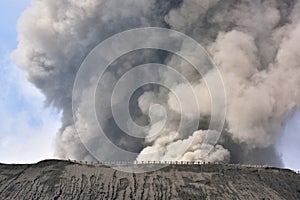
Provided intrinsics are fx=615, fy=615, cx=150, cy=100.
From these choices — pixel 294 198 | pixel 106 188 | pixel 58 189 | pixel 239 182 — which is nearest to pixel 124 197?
pixel 106 188

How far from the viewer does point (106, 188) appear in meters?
114

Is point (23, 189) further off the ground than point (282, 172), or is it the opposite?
point (282, 172)

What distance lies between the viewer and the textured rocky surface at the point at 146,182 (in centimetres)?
11181

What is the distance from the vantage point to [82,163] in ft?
405

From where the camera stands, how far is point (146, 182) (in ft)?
381

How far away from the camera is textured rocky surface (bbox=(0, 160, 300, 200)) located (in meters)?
112

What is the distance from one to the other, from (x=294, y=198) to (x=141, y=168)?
3008 cm

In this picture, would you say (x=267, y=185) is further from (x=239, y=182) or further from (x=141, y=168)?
(x=141, y=168)

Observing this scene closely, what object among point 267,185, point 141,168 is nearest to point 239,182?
point 267,185

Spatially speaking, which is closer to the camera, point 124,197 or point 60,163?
point 124,197

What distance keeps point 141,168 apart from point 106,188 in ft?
36.4

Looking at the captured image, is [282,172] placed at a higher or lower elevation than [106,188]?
higher

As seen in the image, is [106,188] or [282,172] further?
[282,172]

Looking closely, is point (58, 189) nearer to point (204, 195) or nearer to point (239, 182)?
point (204, 195)
